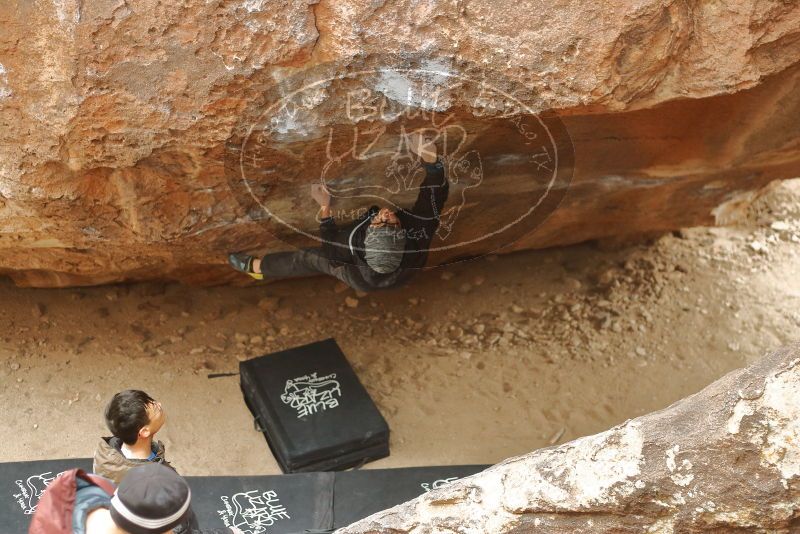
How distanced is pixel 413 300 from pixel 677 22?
200cm

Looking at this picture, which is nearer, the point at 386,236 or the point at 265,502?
the point at 386,236

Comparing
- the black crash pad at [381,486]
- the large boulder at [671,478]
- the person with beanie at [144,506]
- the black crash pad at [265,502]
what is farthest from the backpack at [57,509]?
the black crash pad at [381,486]

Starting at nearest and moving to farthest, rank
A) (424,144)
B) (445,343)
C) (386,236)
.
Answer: (424,144) < (386,236) < (445,343)

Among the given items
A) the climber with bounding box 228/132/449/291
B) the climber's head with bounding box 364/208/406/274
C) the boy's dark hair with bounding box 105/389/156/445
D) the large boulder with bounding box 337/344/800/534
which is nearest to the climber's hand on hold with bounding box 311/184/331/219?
the climber with bounding box 228/132/449/291

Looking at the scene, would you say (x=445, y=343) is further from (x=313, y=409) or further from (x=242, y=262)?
(x=242, y=262)

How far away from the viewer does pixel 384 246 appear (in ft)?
10.2

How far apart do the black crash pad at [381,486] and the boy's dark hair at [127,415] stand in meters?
1.01

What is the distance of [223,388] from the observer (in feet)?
12.3

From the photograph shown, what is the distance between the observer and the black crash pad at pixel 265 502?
3.13 meters

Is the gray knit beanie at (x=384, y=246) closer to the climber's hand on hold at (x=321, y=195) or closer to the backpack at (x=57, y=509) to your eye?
the climber's hand on hold at (x=321, y=195)

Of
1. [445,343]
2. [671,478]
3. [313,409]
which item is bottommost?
[671,478]

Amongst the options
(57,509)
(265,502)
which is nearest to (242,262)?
(265,502)

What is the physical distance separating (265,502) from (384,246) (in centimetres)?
101

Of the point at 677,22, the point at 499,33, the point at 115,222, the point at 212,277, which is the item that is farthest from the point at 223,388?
the point at 677,22
